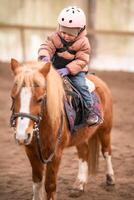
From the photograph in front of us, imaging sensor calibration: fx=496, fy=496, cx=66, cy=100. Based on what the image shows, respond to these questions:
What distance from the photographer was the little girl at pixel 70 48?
15.0 feet

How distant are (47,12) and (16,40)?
1.90 metres

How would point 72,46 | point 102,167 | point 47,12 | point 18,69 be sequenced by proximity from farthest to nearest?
1. point 47,12
2. point 102,167
3. point 72,46
4. point 18,69

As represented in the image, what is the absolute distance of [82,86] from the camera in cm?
477

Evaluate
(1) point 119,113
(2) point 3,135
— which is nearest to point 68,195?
(2) point 3,135

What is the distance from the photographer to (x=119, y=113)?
9.56 m

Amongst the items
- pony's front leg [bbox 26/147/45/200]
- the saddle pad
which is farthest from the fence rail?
pony's front leg [bbox 26/147/45/200]

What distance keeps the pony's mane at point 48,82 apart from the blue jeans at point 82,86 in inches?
16.1

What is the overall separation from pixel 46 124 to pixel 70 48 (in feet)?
2.90

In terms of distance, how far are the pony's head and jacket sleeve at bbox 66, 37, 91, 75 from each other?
0.73 meters

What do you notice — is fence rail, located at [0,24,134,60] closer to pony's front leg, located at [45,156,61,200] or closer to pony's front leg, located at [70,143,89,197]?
pony's front leg, located at [70,143,89,197]


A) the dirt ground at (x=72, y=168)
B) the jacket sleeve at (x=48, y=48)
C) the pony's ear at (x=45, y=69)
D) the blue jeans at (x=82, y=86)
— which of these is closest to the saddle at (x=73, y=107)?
the blue jeans at (x=82, y=86)

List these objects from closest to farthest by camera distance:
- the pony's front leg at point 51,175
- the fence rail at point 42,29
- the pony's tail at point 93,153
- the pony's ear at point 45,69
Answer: the pony's ear at point 45,69
the pony's front leg at point 51,175
the pony's tail at point 93,153
the fence rail at point 42,29

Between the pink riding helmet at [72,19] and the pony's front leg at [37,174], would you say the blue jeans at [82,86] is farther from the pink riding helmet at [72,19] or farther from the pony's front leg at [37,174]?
the pony's front leg at [37,174]

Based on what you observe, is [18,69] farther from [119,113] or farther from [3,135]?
[119,113]
